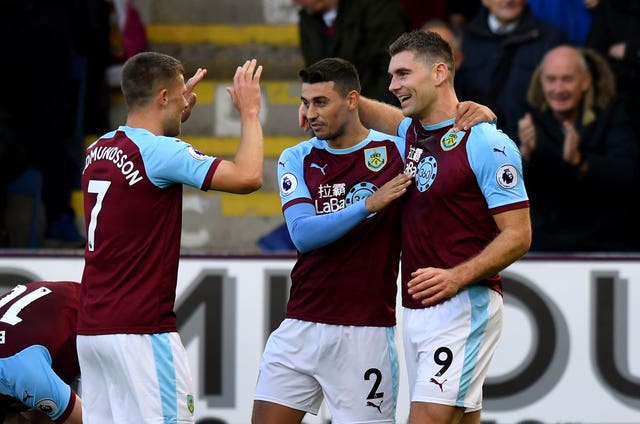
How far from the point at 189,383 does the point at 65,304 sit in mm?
783

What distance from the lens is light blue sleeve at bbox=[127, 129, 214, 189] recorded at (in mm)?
6070

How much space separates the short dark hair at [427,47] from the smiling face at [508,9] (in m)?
3.47

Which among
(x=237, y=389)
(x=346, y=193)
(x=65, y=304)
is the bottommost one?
(x=237, y=389)

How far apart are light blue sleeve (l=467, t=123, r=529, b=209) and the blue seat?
455 centimetres

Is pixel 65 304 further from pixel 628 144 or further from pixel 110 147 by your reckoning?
pixel 628 144

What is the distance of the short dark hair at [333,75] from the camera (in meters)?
6.77

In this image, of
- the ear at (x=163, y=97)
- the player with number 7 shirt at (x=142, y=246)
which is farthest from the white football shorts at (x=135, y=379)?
the ear at (x=163, y=97)

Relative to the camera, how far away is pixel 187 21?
12398mm

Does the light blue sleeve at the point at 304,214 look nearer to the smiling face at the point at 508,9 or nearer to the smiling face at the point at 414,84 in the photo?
the smiling face at the point at 414,84

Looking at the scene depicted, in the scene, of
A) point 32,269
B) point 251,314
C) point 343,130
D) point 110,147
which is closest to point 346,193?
point 343,130

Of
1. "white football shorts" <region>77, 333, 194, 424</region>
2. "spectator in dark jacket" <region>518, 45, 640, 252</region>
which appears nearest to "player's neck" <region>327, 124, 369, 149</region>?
"white football shorts" <region>77, 333, 194, 424</region>

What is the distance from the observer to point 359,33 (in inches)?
395

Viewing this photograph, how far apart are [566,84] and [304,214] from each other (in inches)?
124

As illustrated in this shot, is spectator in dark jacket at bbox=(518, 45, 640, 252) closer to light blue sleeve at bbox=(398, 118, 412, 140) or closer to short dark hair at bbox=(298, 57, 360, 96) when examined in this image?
light blue sleeve at bbox=(398, 118, 412, 140)
